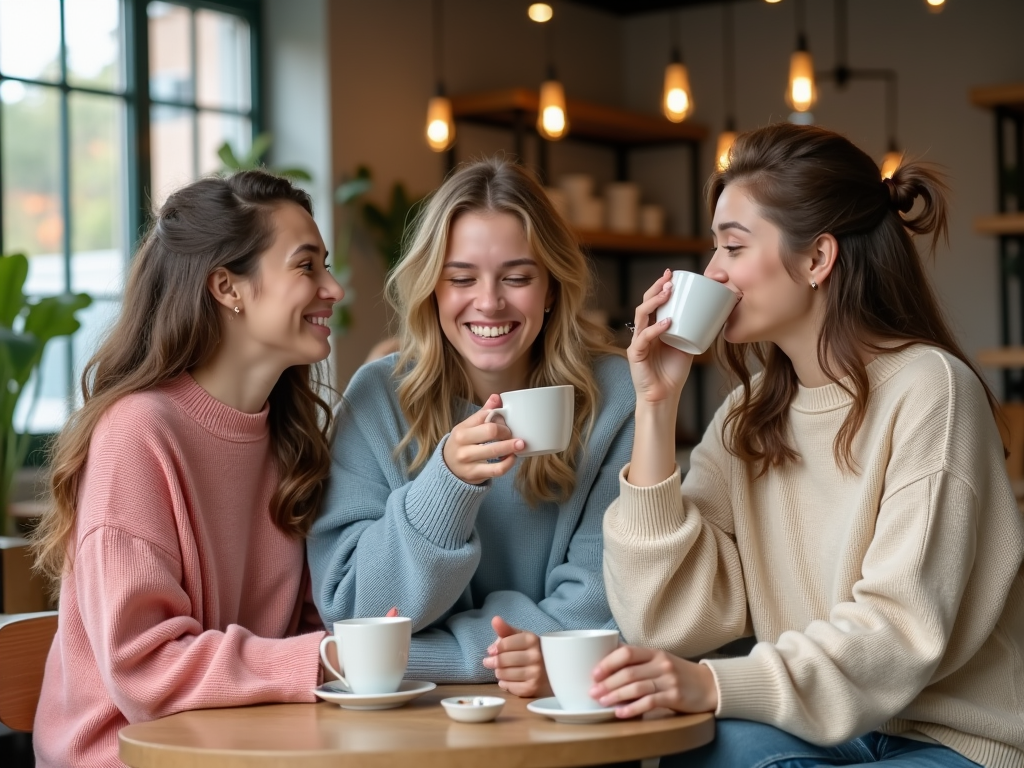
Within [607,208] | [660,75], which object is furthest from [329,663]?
[660,75]

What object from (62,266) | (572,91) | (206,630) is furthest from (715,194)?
(572,91)

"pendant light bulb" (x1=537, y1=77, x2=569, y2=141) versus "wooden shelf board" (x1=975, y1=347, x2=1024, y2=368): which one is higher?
"pendant light bulb" (x1=537, y1=77, x2=569, y2=141)

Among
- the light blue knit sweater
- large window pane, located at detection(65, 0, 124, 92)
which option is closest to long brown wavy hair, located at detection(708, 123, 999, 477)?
the light blue knit sweater

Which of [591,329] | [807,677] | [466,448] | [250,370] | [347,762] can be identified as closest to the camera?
[347,762]

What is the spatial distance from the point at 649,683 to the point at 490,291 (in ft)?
2.35

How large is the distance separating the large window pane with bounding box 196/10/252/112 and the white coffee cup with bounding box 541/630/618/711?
13.8ft

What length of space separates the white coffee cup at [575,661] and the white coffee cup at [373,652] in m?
0.17

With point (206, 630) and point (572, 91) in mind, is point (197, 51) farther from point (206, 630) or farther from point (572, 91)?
point (206, 630)

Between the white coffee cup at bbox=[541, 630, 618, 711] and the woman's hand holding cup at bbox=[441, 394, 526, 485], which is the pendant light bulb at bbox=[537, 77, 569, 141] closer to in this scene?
the woman's hand holding cup at bbox=[441, 394, 526, 485]

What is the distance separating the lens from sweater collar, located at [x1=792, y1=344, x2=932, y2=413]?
161 centimetres

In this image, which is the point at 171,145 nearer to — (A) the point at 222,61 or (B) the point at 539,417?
(A) the point at 222,61

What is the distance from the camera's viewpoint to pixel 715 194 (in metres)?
1.82

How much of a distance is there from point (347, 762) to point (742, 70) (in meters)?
5.71

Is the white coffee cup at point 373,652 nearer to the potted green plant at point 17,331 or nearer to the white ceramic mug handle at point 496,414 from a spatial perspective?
the white ceramic mug handle at point 496,414
